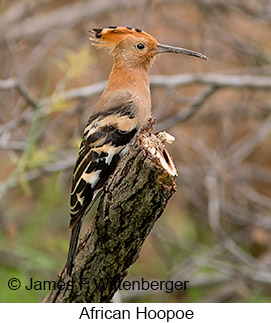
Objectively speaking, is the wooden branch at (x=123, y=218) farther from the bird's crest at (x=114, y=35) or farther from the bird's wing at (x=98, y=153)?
the bird's crest at (x=114, y=35)

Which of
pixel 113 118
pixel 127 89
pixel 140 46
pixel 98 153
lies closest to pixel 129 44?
pixel 140 46

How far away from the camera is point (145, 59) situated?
2621 mm

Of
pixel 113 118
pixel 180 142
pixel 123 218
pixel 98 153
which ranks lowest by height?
pixel 123 218

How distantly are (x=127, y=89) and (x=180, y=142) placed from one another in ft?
9.21

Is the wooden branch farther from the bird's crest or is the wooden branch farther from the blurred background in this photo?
the blurred background

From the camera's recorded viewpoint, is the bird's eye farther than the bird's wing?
Yes

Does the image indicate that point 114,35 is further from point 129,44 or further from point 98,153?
point 98,153

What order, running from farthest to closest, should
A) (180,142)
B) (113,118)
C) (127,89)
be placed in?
1. (180,142)
2. (127,89)
3. (113,118)

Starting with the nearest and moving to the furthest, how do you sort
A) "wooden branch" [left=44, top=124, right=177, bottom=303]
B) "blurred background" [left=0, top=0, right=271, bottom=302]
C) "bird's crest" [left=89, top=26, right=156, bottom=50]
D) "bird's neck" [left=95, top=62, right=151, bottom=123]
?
"wooden branch" [left=44, top=124, right=177, bottom=303]
"bird's neck" [left=95, top=62, right=151, bottom=123]
"bird's crest" [left=89, top=26, right=156, bottom=50]
"blurred background" [left=0, top=0, right=271, bottom=302]

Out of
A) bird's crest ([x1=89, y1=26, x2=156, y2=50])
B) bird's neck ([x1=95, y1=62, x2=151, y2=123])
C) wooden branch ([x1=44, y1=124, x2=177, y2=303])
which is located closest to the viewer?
wooden branch ([x1=44, y1=124, x2=177, y2=303])

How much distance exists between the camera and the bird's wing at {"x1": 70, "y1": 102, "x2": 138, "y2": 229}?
7.37ft

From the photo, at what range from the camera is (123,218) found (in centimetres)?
199

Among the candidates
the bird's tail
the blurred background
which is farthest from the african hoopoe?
the blurred background

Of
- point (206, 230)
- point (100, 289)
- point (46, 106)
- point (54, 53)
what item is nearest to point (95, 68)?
point (54, 53)
